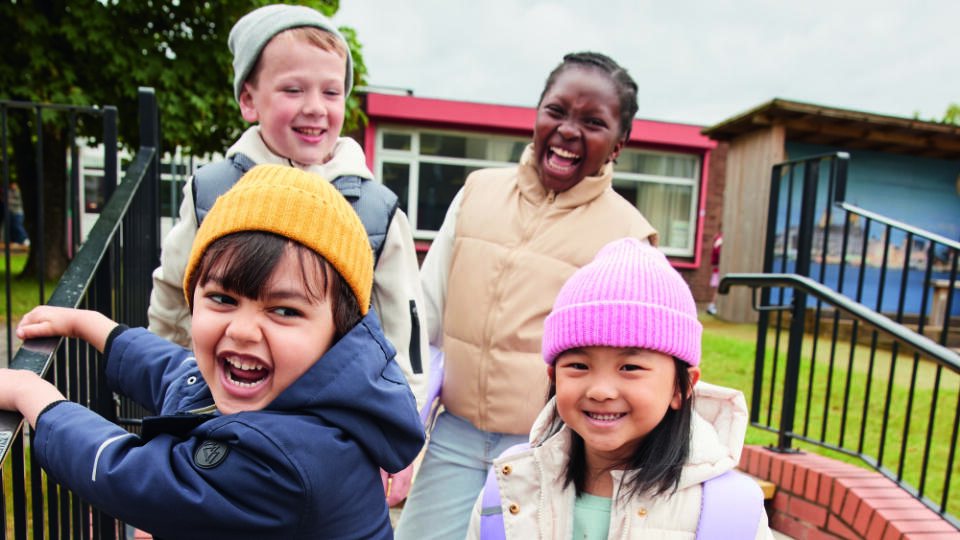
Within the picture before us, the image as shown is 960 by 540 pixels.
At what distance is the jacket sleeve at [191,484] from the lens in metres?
0.95

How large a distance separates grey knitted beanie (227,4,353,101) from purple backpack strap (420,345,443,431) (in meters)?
0.91

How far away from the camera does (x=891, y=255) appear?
11102 millimetres

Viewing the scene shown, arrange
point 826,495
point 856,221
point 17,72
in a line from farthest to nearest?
1. point 856,221
2. point 17,72
3. point 826,495

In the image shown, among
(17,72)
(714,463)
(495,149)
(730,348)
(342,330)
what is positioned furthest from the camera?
(495,149)

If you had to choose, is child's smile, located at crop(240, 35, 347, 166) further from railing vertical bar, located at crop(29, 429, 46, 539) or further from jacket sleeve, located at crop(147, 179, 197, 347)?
railing vertical bar, located at crop(29, 429, 46, 539)

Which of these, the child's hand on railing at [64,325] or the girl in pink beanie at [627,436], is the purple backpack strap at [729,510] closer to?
the girl in pink beanie at [627,436]

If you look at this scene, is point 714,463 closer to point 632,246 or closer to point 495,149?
point 632,246

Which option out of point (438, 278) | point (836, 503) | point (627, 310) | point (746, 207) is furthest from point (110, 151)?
point (746, 207)

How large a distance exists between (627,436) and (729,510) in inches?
9.1

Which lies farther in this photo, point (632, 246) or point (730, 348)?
point (730, 348)

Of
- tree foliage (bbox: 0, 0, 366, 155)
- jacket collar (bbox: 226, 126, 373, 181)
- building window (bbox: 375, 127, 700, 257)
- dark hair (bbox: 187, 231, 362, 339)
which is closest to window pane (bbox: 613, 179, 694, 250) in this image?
building window (bbox: 375, 127, 700, 257)

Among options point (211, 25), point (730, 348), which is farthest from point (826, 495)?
point (211, 25)

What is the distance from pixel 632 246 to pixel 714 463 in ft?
1.59

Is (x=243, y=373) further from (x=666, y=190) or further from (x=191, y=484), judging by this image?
(x=666, y=190)
